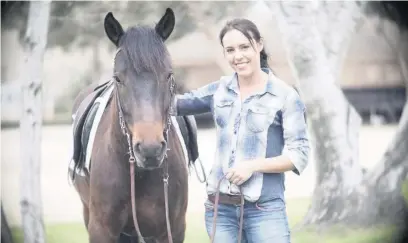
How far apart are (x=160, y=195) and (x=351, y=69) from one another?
4.51 ft

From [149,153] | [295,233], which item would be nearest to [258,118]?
[149,153]

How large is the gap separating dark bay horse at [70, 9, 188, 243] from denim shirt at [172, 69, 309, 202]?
246 millimetres

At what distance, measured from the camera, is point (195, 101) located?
265 centimetres

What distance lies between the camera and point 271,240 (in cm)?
232

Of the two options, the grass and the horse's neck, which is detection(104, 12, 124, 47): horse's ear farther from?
the grass

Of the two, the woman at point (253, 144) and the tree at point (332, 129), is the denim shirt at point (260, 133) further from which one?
the tree at point (332, 129)

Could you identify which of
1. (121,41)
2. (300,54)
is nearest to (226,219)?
(121,41)

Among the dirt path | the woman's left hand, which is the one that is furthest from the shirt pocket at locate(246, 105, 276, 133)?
the dirt path

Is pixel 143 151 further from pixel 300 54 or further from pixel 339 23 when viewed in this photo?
pixel 339 23

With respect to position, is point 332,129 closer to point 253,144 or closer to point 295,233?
point 295,233

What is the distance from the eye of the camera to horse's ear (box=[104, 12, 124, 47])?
2486 millimetres

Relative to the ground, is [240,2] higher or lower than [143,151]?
higher

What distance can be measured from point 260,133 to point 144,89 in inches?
20.4

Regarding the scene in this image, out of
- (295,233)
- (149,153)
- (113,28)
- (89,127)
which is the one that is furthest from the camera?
(295,233)
